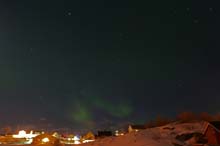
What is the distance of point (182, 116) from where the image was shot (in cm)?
11075

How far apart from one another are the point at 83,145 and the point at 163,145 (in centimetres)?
1129

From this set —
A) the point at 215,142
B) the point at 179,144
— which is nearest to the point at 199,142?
the point at 215,142

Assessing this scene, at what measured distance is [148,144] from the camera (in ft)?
112

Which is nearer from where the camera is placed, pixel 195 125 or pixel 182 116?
pixel 195 125

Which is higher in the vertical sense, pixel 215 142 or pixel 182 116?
pixel 182 116

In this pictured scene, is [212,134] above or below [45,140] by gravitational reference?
below

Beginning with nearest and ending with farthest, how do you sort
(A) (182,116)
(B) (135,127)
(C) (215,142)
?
(C) (215,142) → (B) (135,127) → (A) (182,116)

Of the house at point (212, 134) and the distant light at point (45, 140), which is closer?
the distant light at point (45, 140)

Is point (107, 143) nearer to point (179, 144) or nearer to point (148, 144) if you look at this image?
point (148, 144)

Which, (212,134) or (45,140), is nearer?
(45,140)

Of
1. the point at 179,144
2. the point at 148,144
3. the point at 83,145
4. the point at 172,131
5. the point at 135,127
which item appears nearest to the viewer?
the point at 148,144

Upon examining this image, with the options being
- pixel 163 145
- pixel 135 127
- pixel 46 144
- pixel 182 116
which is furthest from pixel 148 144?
pixel 182 116

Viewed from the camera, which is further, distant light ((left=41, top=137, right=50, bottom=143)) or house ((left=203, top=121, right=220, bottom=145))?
house ((left=203, top=121, right=220, bottom=145))

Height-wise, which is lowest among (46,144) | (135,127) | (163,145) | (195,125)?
(163,145)
